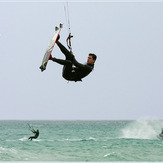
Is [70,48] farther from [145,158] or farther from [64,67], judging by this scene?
[145,158]

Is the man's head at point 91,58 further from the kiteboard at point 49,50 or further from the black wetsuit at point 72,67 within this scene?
the kiteboard at point 49,50

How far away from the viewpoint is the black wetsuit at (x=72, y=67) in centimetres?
672

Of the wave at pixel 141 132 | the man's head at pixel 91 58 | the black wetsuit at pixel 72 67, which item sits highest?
the man's head at pixel 91 58

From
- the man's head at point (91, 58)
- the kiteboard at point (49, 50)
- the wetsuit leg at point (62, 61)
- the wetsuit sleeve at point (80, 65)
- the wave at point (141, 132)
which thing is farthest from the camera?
the wave at point (141, 132)

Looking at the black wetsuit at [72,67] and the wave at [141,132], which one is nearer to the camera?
the black wetsuit at [72,67]

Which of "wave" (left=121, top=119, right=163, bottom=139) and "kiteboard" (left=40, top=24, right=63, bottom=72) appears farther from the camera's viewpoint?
"wave" (left=121, top=119, right=163, bottom=139)

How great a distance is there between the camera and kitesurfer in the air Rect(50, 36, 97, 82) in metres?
6.72

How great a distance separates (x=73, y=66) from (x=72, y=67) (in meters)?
0.03

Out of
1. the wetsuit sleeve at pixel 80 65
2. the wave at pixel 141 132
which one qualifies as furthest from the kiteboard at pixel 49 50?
the wave at pixel 141 132

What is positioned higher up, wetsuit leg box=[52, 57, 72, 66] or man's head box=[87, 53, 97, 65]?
man's head box=[87, 53, 97, 65]

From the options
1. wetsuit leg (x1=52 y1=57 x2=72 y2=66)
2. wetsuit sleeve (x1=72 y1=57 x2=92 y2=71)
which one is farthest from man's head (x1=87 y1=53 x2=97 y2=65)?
wetsuit leg (x1=52 y1=57 x2=72 y2=66)

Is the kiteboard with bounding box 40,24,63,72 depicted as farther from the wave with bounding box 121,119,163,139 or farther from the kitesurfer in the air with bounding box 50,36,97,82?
the wave with bounding box 121,119,163,139

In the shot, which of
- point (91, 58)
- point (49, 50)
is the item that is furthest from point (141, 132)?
point (49, 50)

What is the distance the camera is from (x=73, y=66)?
7.20 m
